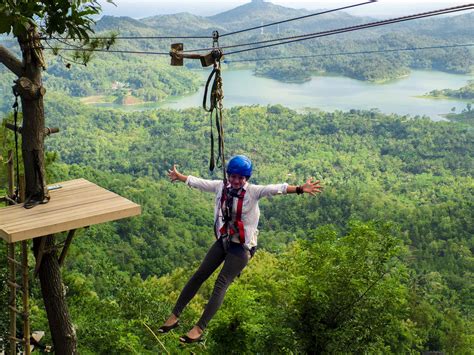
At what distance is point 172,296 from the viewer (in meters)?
20.1

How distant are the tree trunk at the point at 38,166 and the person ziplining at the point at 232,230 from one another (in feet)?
3.16

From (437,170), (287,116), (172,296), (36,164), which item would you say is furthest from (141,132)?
(36,164)

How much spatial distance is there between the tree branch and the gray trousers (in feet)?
5.51

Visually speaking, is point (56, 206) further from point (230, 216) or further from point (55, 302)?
point (230, 216)

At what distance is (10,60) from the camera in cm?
371

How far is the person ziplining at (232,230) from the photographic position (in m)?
3.49

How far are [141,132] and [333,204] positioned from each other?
3866cm

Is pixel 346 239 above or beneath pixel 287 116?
above

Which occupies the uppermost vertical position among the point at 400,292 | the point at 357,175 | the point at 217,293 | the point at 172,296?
the point at 217,293

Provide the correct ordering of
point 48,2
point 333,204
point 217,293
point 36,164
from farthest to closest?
1. point 333,204
2. point 36,164
3. point 217,293
4. point 48,2

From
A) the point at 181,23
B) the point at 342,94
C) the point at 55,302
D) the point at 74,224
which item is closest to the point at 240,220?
the point at 74,224

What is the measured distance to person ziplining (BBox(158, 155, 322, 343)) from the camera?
349 centimetres

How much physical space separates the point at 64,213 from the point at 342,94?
320 ft

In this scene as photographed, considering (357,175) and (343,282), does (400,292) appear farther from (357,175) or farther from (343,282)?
(357,175)
